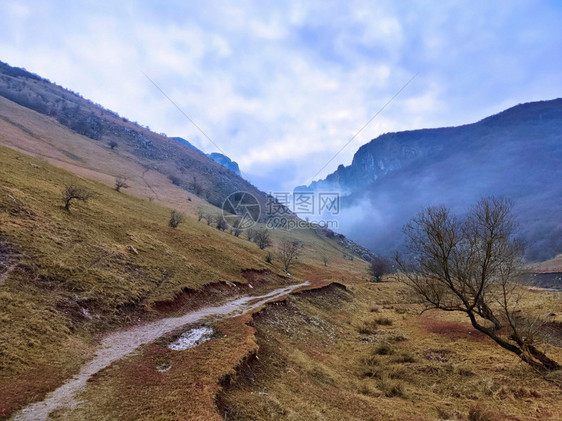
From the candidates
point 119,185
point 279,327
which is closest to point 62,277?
point 279,327

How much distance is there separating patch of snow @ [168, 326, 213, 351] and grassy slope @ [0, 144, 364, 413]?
3.77 meters

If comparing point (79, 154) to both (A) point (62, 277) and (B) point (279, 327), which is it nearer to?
(A) point (62, 277)

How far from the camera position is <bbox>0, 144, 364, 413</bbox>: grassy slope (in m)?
Answer: 9.82

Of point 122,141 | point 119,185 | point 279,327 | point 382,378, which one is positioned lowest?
point 382,378

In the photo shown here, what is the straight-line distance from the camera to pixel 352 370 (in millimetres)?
15898

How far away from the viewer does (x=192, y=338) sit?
1482 centimetres

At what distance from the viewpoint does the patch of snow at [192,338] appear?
44.5 feet

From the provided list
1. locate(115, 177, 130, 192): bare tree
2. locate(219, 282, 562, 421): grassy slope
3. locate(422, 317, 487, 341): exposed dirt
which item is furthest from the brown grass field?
locate(115, 177, 130, 192): bare tree

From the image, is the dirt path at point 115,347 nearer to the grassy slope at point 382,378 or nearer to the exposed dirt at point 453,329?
the grassy slope at point 382,378

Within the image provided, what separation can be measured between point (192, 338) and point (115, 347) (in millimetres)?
3758

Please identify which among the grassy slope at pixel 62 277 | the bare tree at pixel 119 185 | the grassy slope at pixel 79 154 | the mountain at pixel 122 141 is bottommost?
the grassy slope at pixel 62 277

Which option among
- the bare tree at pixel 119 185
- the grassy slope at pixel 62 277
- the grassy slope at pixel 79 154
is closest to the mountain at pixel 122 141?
the grassy slope at pixel 79 154

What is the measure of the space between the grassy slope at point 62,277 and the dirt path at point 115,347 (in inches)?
18.0

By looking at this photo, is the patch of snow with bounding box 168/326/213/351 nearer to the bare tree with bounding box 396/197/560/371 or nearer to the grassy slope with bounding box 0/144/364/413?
the grassy slope with bounding box 0/144/364/413
